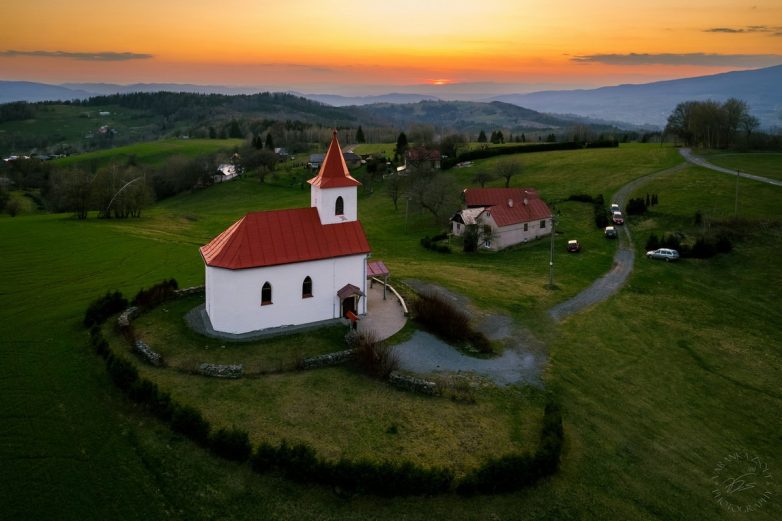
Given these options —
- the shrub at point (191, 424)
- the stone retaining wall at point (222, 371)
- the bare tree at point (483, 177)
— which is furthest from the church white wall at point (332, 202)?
the bare tree at point (483, 177)

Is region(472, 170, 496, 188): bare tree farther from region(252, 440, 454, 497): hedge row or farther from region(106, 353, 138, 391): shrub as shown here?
region(252, 440, 454, 497): hedge row

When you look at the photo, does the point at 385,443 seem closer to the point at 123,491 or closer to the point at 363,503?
the point at 363,503

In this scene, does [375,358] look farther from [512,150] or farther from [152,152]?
[152,152]

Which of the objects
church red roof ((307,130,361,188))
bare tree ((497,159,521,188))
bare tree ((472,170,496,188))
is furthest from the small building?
church red roof ((307,130,361,188))

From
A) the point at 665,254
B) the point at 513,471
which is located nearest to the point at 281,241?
the point at 513,471

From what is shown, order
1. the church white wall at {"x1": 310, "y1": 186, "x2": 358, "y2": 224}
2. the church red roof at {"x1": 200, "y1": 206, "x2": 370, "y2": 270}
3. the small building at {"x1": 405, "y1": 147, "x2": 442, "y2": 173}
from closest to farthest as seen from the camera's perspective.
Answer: the church red roof at {"x1": 200, "y1": 206, "x2": 370, "y2": 270}
the church white wall at {"x1": 310, "y1": 186, "x2": 358, "y2": 224}
the small building at {"x1": 405, "y1": 147, "x2": 442, "y2": 173}

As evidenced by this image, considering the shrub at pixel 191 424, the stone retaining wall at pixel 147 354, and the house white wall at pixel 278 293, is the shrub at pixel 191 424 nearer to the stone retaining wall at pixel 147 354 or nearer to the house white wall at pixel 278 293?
the stone retaining wall at pixel 147 354
